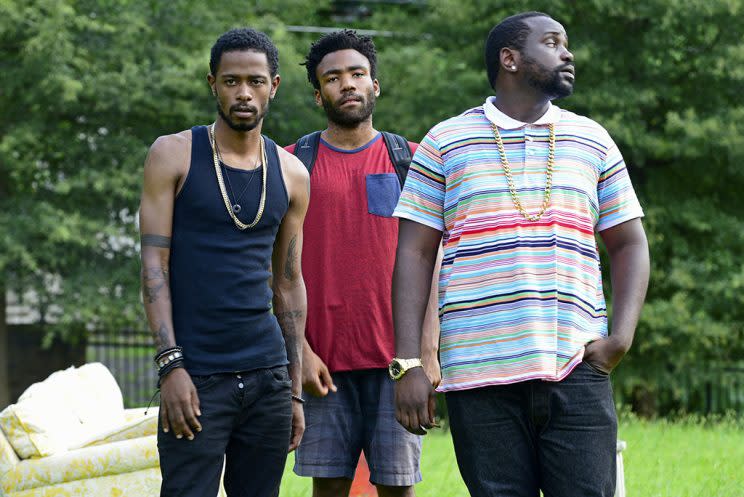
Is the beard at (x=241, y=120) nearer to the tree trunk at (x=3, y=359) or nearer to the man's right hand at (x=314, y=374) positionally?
the man's right hand at (x=314, y=374)

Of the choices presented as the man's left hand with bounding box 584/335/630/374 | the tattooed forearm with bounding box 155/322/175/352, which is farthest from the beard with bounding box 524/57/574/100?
the tattooed forearm with bounding box 155/322/175/352

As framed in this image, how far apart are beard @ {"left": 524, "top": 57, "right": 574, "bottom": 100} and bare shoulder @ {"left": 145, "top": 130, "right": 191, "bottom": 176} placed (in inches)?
45.2

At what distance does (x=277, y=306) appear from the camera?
423 cm

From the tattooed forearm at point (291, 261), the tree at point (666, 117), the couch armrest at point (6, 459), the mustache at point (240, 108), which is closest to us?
the mustache at point (240, 108)

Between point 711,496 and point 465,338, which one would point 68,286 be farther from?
point 465,338

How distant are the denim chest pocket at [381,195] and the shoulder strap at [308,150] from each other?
0.25 m

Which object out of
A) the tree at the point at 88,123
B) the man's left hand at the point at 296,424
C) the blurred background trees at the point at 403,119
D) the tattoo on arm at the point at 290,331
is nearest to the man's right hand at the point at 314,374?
the tattoo on arm at the point at 290,331

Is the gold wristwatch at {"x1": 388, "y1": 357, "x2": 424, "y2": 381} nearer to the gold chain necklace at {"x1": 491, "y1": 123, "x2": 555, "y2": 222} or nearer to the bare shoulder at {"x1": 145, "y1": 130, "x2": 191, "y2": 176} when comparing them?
the gold chain necklace at {"x1": 491, "y1": 123, "x2": 555, "y2": 222}

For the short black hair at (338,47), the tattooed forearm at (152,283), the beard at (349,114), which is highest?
the short black hair at (338,47)

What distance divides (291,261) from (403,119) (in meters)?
12.9

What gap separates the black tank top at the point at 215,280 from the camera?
375 centimetres

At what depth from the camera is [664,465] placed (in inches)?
349

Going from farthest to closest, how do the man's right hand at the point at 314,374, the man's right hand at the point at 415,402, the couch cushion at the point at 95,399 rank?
1. the couch cushion at the point at 95,399
2. the man's right hand at the point at 314,374
3. the man's right hand at the point at 415,402

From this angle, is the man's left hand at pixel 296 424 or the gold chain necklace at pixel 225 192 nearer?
the gold chain necklace at pixel 225 192
